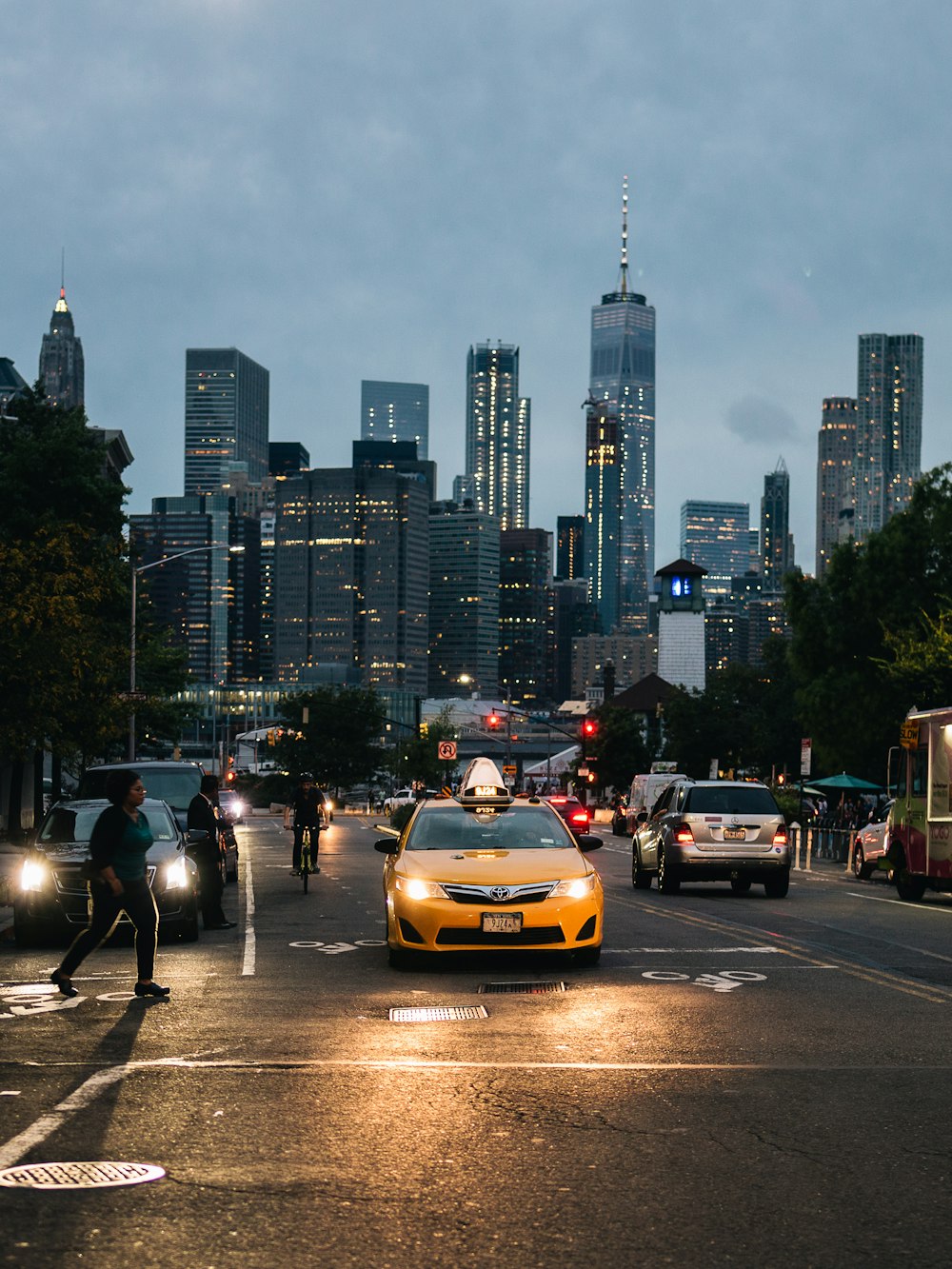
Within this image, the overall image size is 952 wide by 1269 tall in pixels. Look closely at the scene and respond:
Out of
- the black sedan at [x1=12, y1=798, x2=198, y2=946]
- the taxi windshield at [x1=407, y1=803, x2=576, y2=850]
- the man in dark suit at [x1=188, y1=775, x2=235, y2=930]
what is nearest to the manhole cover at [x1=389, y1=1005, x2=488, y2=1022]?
the taxi windshield at [x1=407, y1=803, x2=576, y2=850]

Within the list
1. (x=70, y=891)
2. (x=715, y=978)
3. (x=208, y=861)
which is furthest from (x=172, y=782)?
(x=715, y=978)

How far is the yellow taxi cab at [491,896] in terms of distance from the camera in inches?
574

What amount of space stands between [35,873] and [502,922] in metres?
5.62

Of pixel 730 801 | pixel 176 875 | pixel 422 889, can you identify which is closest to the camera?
pixel 422 889

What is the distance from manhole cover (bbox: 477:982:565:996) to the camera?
1341 cm

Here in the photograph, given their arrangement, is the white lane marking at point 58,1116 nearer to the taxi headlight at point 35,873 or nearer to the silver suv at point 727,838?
the taxi headlight at point 35,873

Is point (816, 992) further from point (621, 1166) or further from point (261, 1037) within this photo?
point (621, 1166)

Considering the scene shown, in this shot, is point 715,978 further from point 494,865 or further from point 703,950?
point 703,950

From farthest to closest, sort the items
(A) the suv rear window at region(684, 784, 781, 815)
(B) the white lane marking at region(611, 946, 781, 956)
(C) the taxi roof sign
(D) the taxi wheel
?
(C) the taxi roof sign, (D) the taxi wheel, (A) the suv rear window at region(684, 784, 781, 815), (B) the white lane marking at region(611, 946, 781, 956)

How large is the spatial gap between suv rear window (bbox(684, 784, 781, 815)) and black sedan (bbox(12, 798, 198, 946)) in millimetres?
10626

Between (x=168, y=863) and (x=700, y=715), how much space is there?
96930mm

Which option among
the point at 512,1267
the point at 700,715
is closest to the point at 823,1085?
the point at 512,1267

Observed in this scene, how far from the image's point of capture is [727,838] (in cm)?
2672

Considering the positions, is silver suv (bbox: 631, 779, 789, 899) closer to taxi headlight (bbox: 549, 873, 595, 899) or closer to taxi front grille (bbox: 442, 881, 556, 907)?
taxi headlight (bbox: 549, 873, 595, 899)
